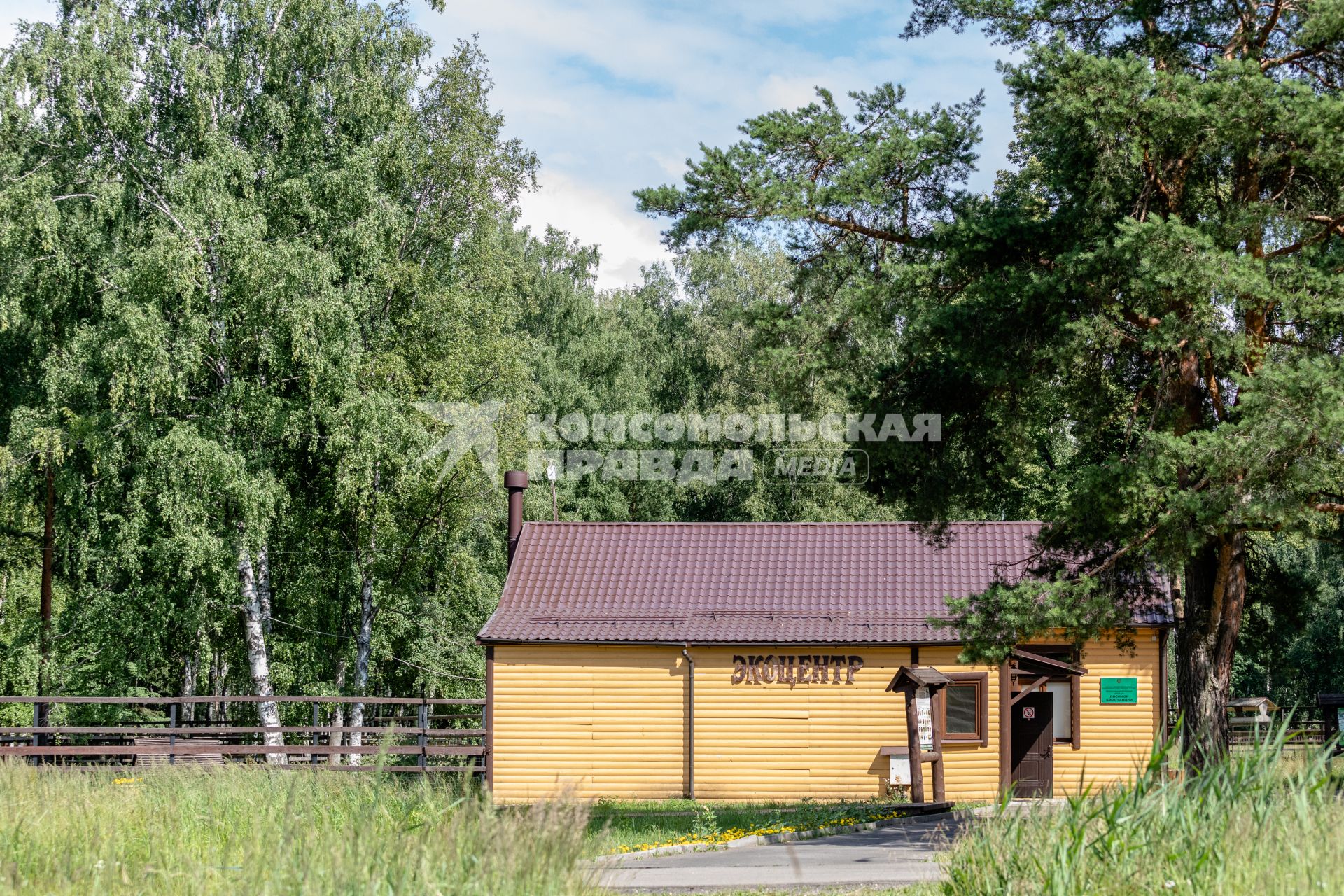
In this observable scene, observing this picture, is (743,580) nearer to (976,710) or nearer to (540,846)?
(976,710)

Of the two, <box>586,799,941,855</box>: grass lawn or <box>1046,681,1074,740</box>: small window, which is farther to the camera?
→ <box>1046,681,1074,740</box>: small window

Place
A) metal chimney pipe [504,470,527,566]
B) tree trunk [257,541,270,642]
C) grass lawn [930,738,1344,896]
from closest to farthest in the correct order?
1. grass lawn [930,738,1344,896]
2. metal chimney pipe [504,470,527,566]
3. tree trunk [257,541,270,642]

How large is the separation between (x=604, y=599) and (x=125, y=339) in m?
8.39

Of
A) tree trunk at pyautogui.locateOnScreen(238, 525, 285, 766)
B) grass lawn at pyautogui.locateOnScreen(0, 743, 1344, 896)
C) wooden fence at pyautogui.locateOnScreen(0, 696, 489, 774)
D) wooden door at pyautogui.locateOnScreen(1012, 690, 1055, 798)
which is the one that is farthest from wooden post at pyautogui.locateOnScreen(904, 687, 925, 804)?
tree trunk at pyautogui.locateOnScreen(238, 525, 285, 766)

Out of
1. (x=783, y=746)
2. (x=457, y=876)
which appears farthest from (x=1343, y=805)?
(x=783, y=746)

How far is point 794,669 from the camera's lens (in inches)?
763

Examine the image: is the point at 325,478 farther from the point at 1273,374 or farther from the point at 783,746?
the point at 1273,374

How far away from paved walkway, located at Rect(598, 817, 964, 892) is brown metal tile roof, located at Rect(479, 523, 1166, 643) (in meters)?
6.60

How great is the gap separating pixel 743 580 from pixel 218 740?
999cm

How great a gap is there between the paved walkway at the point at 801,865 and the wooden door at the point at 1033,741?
23.0 ft

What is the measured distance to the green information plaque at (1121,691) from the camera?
63.5ft

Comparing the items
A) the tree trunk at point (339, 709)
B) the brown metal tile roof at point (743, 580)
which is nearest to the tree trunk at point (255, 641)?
the tree trunk at point (339, 709)

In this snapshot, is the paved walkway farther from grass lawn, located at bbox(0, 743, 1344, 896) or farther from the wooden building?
the wooden building

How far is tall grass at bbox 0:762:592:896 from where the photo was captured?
608cm
